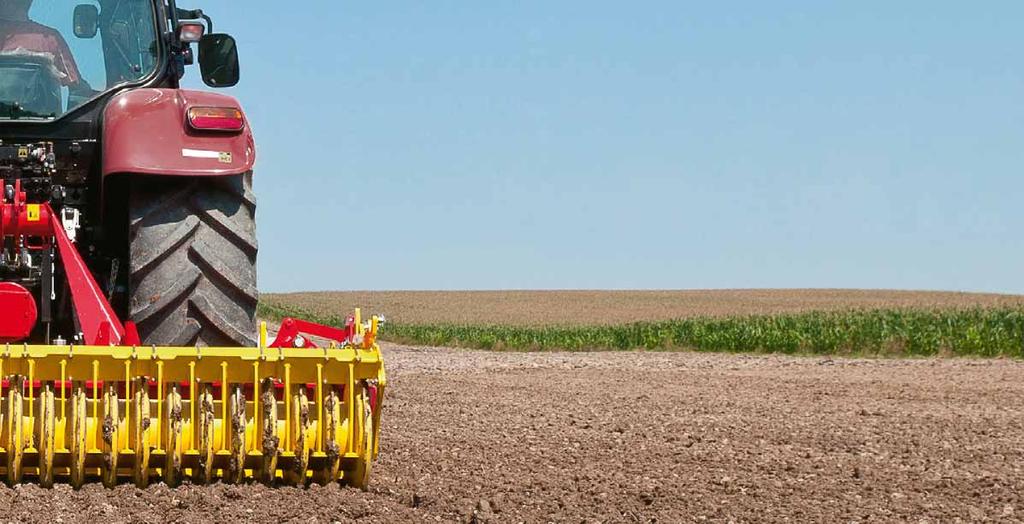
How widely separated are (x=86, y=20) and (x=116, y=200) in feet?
3.48

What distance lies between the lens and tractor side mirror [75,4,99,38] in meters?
6.19

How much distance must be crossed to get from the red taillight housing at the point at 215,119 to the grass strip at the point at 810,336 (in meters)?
16.5

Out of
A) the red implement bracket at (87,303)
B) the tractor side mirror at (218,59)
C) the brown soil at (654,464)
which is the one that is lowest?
the brown soil at (654,464)

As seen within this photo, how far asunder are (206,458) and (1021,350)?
676 inches

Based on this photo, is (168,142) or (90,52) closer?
(168,142)

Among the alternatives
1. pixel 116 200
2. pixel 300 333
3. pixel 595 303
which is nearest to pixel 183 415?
pixel 300 333

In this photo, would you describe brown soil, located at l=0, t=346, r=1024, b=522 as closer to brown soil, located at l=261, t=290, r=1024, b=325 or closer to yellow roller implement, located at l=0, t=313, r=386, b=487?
yellow roller implement, located at l=0, t=313, r=386, b=487

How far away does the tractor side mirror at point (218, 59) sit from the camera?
244 inches

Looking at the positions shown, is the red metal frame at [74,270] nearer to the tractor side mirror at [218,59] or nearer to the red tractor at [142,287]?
the red tractor at [142,287]

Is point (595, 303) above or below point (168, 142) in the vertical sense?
below

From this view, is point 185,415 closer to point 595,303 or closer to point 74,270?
point 74,270

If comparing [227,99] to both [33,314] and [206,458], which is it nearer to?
[33,314]

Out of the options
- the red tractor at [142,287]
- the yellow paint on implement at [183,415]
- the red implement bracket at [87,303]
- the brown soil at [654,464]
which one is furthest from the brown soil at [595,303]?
the yellow paint on implement at [183,415]

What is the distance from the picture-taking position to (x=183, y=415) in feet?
15.0
